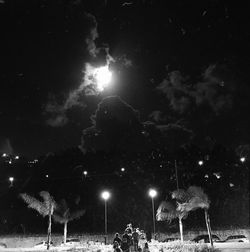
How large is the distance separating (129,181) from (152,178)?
423 centimetres

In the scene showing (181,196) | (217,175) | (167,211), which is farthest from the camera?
(217,175)

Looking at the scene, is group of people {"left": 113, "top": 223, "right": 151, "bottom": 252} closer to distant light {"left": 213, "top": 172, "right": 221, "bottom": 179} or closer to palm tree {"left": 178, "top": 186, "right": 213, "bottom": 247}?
palm tree {"left": 178, "top": 186, "right": 213, "bottom": 247}

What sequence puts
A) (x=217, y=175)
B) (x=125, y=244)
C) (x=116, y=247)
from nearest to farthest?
(x=116, y=247) → (x=125, y=244) → (x=217, y=175)

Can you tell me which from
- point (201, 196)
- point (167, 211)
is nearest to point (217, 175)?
point (167, 211)

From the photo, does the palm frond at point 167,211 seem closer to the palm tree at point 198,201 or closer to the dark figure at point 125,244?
the palm tree at point 198,201

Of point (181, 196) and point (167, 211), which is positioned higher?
point (181, 196)

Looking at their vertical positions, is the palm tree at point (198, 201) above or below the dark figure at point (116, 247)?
above

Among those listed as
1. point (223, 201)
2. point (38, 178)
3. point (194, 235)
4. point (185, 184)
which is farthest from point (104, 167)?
point (194, 235)

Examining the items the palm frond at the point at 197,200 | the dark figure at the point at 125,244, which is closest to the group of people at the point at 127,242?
the dark figure at the point at 125,244

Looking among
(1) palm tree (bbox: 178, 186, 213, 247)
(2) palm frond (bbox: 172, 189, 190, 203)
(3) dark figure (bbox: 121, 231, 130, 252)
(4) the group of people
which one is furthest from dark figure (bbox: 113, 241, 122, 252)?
(2) palm frond (bbox: 172, 189, 190, 203)

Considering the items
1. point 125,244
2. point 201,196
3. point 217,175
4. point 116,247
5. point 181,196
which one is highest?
point 217,175

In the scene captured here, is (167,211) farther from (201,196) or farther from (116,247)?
(116,247)

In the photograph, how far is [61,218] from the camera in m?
37.7

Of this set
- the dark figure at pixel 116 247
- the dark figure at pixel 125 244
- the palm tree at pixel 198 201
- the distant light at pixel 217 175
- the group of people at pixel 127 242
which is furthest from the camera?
the distant light at pixel 217 175
